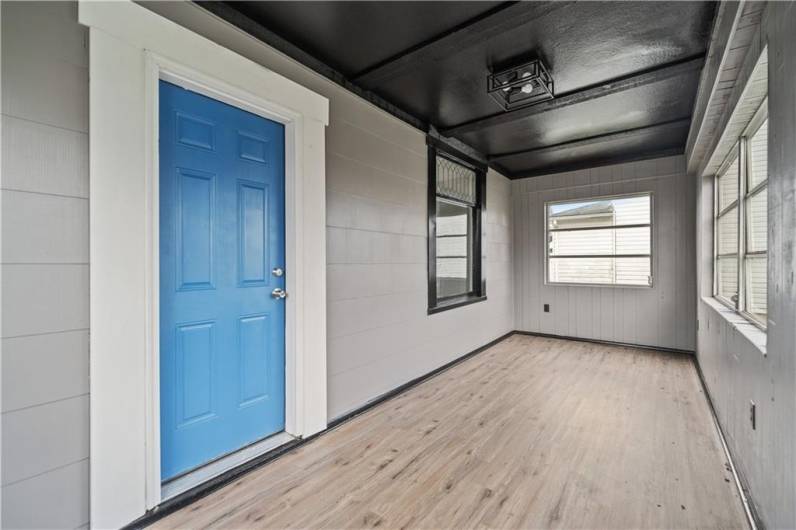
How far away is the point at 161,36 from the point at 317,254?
1.36 meters

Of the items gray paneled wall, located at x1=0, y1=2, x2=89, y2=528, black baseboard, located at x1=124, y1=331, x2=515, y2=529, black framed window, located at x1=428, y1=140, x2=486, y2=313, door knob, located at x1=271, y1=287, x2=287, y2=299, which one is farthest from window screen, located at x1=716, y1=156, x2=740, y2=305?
gray paneled wall, located at x1=0, y1=2, x2=89, y2=528

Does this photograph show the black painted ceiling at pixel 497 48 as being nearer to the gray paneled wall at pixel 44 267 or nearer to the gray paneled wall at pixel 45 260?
the gray paneled wall at pixel 45 260

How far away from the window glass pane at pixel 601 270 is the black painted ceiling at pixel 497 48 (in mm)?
1884

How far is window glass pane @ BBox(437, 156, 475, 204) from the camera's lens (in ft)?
12.8

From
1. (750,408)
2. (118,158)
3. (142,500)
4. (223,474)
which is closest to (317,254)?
(118,158)

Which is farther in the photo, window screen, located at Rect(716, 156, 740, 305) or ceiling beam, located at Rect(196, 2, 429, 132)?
window screen, located at Rect(716, 156, 740, 305)

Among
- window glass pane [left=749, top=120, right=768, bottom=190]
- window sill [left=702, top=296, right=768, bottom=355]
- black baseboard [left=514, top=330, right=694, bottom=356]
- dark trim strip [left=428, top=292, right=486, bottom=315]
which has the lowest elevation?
black baseboard [left=514, top=330, right=694, bottom=356]

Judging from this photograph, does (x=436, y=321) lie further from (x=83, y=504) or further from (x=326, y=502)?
(x=83, y=504)

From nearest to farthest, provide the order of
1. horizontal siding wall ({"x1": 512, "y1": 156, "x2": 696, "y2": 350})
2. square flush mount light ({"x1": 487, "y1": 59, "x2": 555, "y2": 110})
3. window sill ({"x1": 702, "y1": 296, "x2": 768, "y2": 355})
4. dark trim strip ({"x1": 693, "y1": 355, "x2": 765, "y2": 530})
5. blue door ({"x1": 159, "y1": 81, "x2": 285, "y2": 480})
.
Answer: dark trim strip ({"x1": 693, "y1": 355, "x2": 765, "y2": 530}), window sill ({"x1": 702, "y1": 296, "x2": 768, "y2": 355}), blue door ({"x1": 159, "y1": 81, "x2": 285, "y2": 480}), square flush mount light ({"x1": 487, "y1": 59, "x2": 555, "y2": 110}), horizontal siding wall ({"x1": 512, "y1": 156, "x2": 696, "y2": 350})

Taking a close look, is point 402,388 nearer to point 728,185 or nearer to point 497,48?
point 497,48

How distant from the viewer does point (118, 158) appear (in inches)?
60.1

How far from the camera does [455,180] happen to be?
4180mm

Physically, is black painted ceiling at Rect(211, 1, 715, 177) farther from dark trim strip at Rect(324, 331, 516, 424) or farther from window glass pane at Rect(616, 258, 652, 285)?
dark trim strip at Rect(324, 331, 516, 424)

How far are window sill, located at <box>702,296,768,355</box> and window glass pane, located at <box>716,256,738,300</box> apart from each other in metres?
0.13
